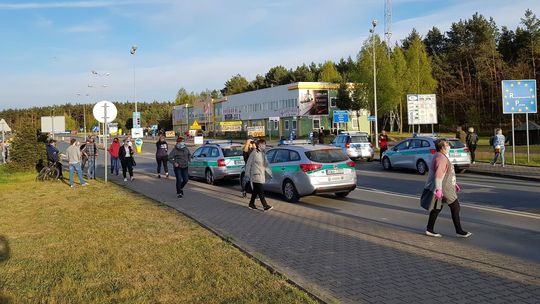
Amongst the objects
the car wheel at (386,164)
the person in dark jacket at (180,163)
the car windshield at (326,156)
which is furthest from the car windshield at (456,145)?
the person in dark jacket at (180,163)

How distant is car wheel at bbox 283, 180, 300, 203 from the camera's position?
12812 millimetres

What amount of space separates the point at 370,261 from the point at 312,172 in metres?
5.90

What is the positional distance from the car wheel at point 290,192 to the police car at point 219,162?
14.6ft

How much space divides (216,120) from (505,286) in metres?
90.0

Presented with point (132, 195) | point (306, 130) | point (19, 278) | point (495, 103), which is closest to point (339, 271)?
point (19, 278)

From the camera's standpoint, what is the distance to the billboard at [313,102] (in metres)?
67.2

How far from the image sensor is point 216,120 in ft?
309

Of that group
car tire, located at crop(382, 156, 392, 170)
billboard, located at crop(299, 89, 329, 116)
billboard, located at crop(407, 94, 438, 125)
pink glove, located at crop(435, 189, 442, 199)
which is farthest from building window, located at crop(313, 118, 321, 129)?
pink glove, located at crop(435, 189, 442, 199)

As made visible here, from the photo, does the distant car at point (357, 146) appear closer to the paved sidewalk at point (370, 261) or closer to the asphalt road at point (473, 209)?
the asphalt road at point (473, 209)

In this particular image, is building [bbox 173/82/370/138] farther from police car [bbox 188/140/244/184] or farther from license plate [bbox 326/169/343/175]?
license plate [bbox 326/169/343/175]

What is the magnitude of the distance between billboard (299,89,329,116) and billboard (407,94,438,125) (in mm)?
37753

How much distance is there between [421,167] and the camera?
63.7ft

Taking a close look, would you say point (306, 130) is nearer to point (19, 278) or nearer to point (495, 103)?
point (495, 103)

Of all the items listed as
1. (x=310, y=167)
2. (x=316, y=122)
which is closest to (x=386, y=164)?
(x=310, y=167)
